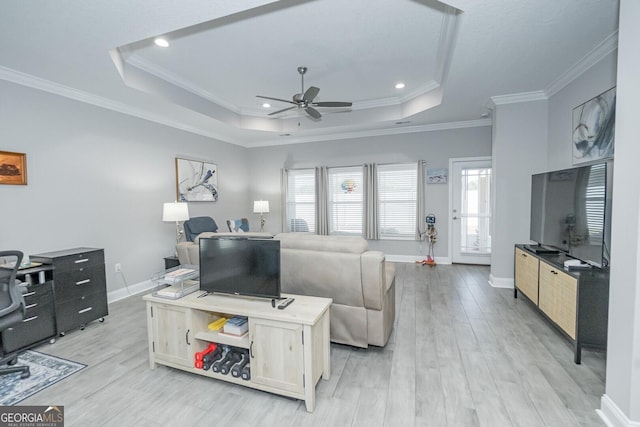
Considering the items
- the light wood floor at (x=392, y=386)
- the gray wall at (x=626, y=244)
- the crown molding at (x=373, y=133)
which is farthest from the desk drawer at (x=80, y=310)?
the crown molding at (x=373, y=133)

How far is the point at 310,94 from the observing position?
3242 millimetres

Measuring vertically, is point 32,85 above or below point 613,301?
above

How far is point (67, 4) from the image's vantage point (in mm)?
1978

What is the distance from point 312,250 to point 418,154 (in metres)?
4.08

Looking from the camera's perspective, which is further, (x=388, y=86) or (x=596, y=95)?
(x=388, y=86)

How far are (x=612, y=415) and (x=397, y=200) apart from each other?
4.46m

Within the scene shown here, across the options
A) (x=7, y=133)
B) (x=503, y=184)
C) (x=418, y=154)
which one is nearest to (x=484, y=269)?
(x=503, y=184)

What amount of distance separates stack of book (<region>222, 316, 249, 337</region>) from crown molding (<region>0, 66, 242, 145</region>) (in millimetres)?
3401

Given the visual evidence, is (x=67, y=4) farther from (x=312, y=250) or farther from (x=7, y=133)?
(x=312, y=250)

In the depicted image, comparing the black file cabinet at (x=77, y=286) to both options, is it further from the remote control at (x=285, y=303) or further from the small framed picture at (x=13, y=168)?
the remote control at (x=285, y=303)

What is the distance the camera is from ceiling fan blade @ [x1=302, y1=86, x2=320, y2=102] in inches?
125

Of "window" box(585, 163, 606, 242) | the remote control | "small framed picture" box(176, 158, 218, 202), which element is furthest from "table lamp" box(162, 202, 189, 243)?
"window" box(585, 163, 606, 242)

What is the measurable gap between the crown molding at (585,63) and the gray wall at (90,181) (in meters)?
5.49

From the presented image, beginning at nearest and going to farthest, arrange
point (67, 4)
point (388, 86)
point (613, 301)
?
point (613, 301), point (67, 4), point (388, 86)
